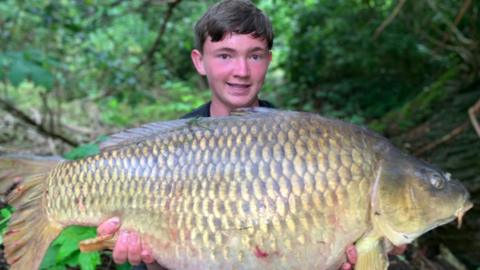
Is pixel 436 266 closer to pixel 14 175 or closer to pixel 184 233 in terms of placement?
pixel 184 233

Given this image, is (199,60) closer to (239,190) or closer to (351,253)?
(239,190)

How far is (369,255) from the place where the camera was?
3.89ft

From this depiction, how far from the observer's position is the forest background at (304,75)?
9.29 ft

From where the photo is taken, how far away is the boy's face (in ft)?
5.67

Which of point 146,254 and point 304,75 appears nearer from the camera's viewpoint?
point 146,254

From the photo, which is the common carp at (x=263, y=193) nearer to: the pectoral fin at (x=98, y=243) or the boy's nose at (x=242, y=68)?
the pectoral fin at (x=98, y=243)

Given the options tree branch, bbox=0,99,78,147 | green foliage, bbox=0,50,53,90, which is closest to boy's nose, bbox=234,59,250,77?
green foliage, bbox=0,50,53,90

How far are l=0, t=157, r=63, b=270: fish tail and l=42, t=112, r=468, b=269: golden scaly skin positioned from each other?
0.05 m

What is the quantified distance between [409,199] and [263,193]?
333mm

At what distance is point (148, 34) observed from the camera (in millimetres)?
6430

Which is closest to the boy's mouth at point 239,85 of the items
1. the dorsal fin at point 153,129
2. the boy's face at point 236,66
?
the boy's face at point 236,66

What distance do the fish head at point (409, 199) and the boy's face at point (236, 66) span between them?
689 millimetres

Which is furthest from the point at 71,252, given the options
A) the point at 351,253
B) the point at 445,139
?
the point at 445,139

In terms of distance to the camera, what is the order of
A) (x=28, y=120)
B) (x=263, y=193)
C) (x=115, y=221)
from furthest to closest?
(x=28, y=120), (x=115, y=221), (x=263, y=193)
